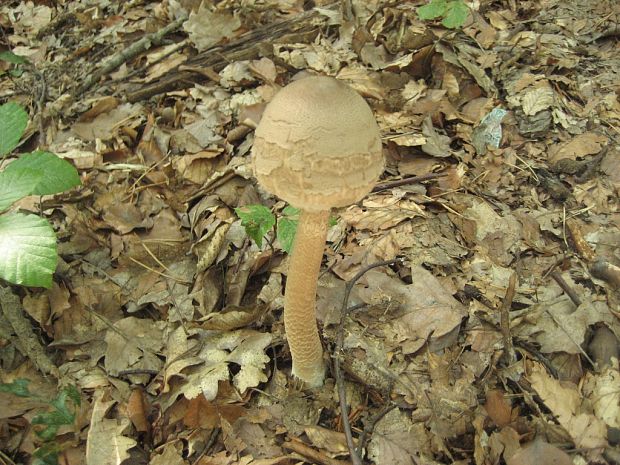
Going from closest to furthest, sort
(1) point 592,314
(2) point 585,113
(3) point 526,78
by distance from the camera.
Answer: (1) point 592,314 → (2) point 585,113 → (3) point 526,78

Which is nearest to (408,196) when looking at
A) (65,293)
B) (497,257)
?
(497,257)

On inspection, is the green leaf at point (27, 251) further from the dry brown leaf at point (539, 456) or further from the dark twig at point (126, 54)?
the dark twig at point (126, 54)

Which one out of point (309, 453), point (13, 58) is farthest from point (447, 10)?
point (13, 58)

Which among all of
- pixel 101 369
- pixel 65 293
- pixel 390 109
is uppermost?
pixel 390 109

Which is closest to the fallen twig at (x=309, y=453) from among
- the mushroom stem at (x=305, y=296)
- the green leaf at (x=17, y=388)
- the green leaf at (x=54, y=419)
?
the mushroom stem at (x=305, y=296)

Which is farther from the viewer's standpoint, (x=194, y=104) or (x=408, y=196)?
(x=194, y=104)

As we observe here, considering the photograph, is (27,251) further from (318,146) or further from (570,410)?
(570,410)

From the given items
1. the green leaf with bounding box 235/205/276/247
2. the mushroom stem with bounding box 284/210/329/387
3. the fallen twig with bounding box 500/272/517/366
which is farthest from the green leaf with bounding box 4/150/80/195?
the fallen twig with bounding box 500/272/517/366

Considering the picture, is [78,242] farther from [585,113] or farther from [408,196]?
[585,113]

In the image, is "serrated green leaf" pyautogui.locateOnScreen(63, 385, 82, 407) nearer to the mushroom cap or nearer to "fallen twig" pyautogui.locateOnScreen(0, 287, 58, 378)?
"fallen twig" pyautogui.locateOnScreen(0, 287, 58, 378)
